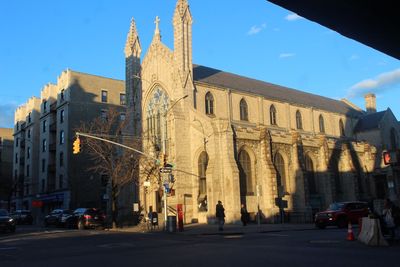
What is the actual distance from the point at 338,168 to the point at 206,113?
17644 millimetres

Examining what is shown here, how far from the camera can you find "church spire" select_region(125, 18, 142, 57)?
49062mm

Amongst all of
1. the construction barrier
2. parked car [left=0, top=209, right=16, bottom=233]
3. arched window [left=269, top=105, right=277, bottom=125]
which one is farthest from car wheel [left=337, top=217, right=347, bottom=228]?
arched window [left=269, top=105, right=277, bottom=125]

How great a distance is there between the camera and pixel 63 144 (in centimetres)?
5888

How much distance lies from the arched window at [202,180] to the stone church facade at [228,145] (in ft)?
0.29

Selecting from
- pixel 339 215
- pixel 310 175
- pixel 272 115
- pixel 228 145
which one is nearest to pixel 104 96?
pixel 272 115

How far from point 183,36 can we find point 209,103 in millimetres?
6930

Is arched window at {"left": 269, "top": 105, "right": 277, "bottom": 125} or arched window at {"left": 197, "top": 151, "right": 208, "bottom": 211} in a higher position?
arched window at {"left": 269, "top": 105, "right": 277, "bottom": 125}

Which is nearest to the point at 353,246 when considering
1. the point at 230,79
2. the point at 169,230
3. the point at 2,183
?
the point at 169,230

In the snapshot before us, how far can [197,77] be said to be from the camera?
43438 millimetres

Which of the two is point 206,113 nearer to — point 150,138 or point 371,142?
point 150,138

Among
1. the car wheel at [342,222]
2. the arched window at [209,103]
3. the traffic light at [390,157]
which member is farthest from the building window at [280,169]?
the traffic light at [390,157]

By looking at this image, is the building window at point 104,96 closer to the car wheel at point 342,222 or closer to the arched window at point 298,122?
the arched window at point 298,122

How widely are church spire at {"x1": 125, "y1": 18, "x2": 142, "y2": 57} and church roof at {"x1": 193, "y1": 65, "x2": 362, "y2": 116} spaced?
7173 millimetres

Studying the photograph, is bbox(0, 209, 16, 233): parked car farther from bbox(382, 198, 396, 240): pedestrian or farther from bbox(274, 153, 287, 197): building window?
bbox(382, 198, 396, 240): pedestrian
